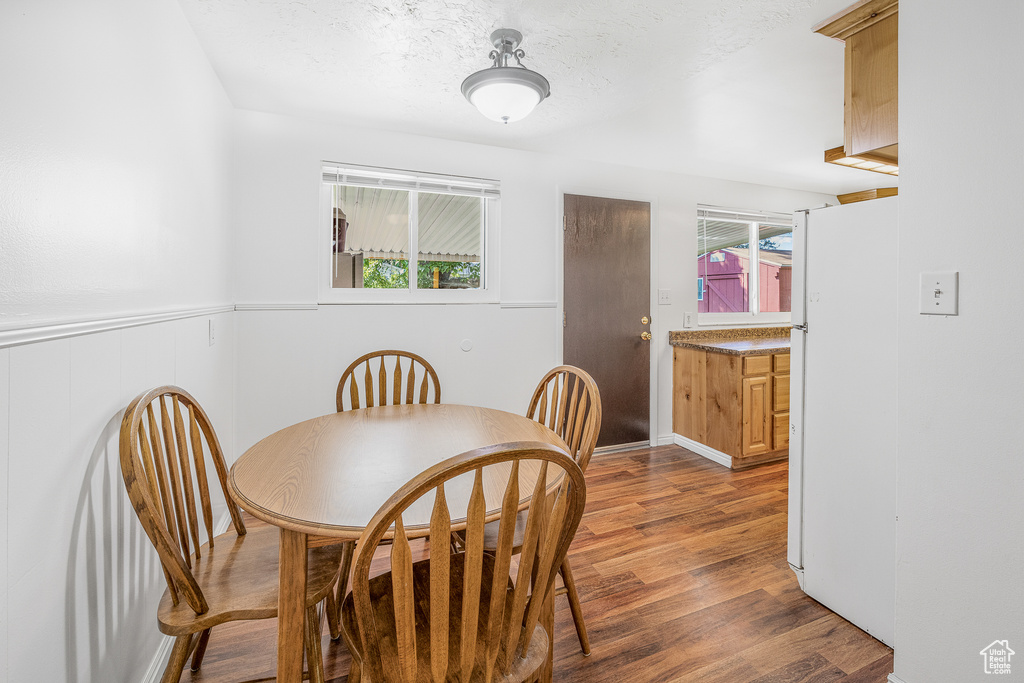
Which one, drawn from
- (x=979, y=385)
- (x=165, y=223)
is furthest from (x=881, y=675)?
(x=165, y=223)

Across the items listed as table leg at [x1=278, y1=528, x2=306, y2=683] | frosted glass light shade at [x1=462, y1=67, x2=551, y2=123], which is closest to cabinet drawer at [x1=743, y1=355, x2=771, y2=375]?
frosted glass light shade at [x1=462, y1=67, x2=551, y2=123]

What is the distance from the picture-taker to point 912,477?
50.9 inches

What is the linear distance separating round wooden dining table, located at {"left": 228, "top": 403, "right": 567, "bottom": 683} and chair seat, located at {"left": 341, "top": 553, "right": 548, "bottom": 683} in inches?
5.3

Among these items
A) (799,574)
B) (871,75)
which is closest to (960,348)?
(871,75)

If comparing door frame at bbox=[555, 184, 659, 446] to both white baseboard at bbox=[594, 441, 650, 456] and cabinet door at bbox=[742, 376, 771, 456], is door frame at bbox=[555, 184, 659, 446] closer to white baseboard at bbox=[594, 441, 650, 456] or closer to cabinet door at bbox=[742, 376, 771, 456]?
white baseboard at bbox=[594, 441, 650, 456]

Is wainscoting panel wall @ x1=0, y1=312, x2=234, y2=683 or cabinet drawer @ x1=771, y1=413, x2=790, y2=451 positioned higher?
wainscoting panel wall @ x1=0, y1=312, x2=234, y2=683

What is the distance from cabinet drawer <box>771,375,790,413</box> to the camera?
3.29 m

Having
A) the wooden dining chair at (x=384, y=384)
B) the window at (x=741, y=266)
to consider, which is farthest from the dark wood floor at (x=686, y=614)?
the window at (x=741, y=266)

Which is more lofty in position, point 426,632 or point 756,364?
point 756,364

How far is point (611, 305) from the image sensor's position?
351 centimetres

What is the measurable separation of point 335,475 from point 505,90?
1429mm

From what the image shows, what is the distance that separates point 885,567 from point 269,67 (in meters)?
3.07

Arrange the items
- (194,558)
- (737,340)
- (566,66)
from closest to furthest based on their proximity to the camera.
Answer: (194,558)
(566,66)
(737,340)

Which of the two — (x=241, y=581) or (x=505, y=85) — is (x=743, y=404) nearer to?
(x=505, y=85)
